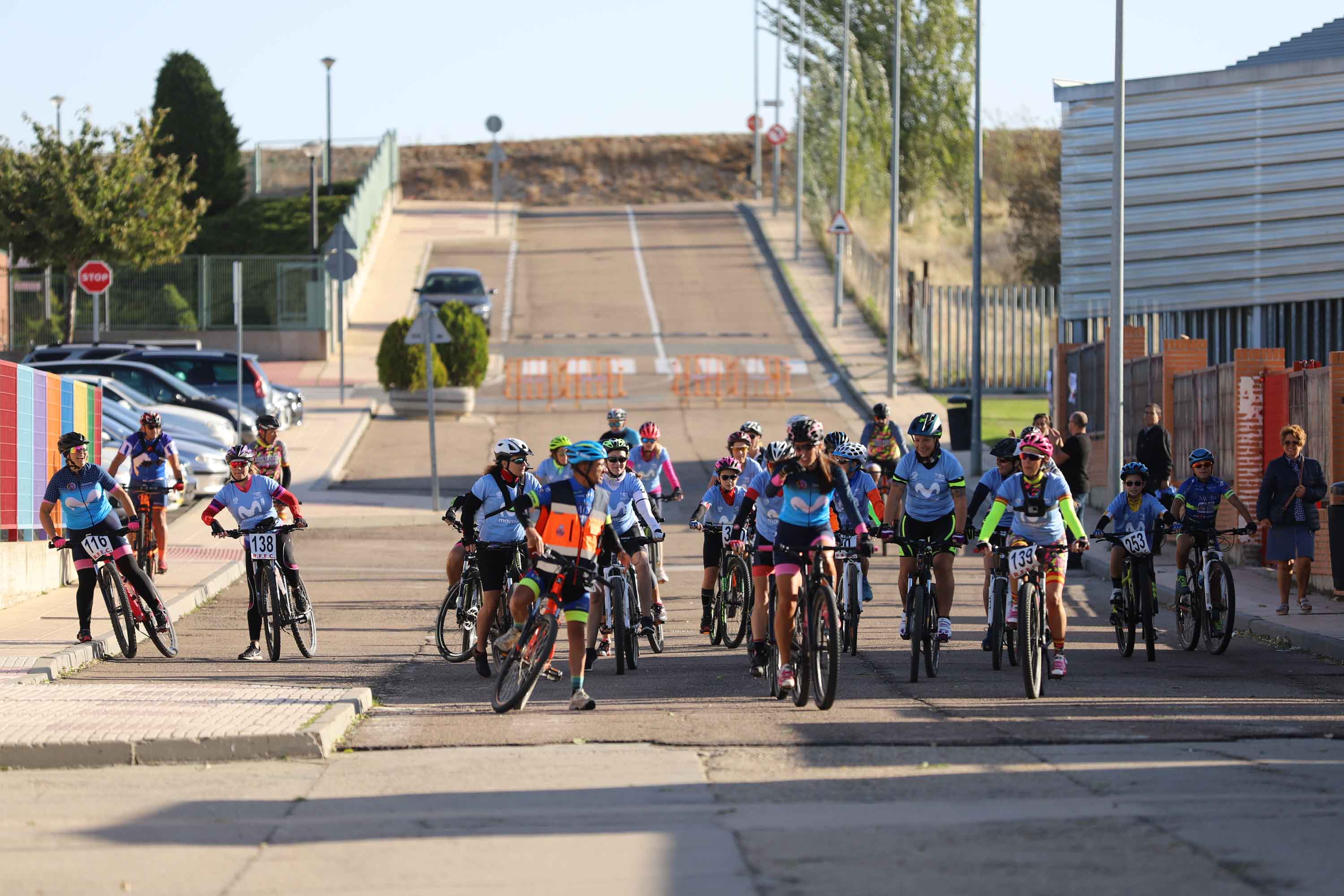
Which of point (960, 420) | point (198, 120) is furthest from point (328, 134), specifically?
point (960, 420)

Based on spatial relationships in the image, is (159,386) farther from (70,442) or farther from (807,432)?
(807,432)

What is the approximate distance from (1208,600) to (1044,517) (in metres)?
2.61

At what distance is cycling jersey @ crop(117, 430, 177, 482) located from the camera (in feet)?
62.4

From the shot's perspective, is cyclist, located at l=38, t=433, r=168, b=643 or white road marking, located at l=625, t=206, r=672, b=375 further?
white road marking, located at l=625, t=206, r=672, b=375

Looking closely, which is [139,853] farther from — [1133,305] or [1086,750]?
[1133,305]

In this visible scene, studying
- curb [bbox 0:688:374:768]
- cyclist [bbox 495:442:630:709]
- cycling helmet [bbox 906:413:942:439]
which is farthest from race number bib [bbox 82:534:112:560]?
cycling helmet [bbox 906:413:942:439]

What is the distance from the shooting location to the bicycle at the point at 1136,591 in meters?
14.1

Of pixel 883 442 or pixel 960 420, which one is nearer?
pixel 883 442

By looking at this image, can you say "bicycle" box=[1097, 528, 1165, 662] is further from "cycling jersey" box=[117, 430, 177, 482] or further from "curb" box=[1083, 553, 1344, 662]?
"cycling jersey" box=[117, 430, 177, 482]

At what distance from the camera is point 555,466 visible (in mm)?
14359

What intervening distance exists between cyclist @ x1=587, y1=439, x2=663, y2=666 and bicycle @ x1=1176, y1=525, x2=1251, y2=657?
442 cm

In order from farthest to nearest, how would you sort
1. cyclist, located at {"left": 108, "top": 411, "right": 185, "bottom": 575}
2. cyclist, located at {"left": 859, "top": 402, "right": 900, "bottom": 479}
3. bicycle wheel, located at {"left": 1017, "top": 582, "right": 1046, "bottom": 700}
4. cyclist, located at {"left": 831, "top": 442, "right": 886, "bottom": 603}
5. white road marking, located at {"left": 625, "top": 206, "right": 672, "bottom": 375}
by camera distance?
white road marking, located at {"left": 625, "top": 206, "right": 672, "bottom": 375}
cyclist, located at {"left": 859, "top": 402, "right": 900, "bottom": 479}
cyclist, located at {"left": 108, "top": 411, "right": 185, "bottom": 575}
cyclist, located at {"left": 831, "top": 442, "right": 886, "bottom": 603}
bicycle wheel, located at {"left": 1017, "top": 582, "right": 1046, "bottom": 700}

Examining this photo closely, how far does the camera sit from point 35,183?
126 ft

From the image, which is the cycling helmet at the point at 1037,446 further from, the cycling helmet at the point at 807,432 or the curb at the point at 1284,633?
the curb at the point at 1284,633
